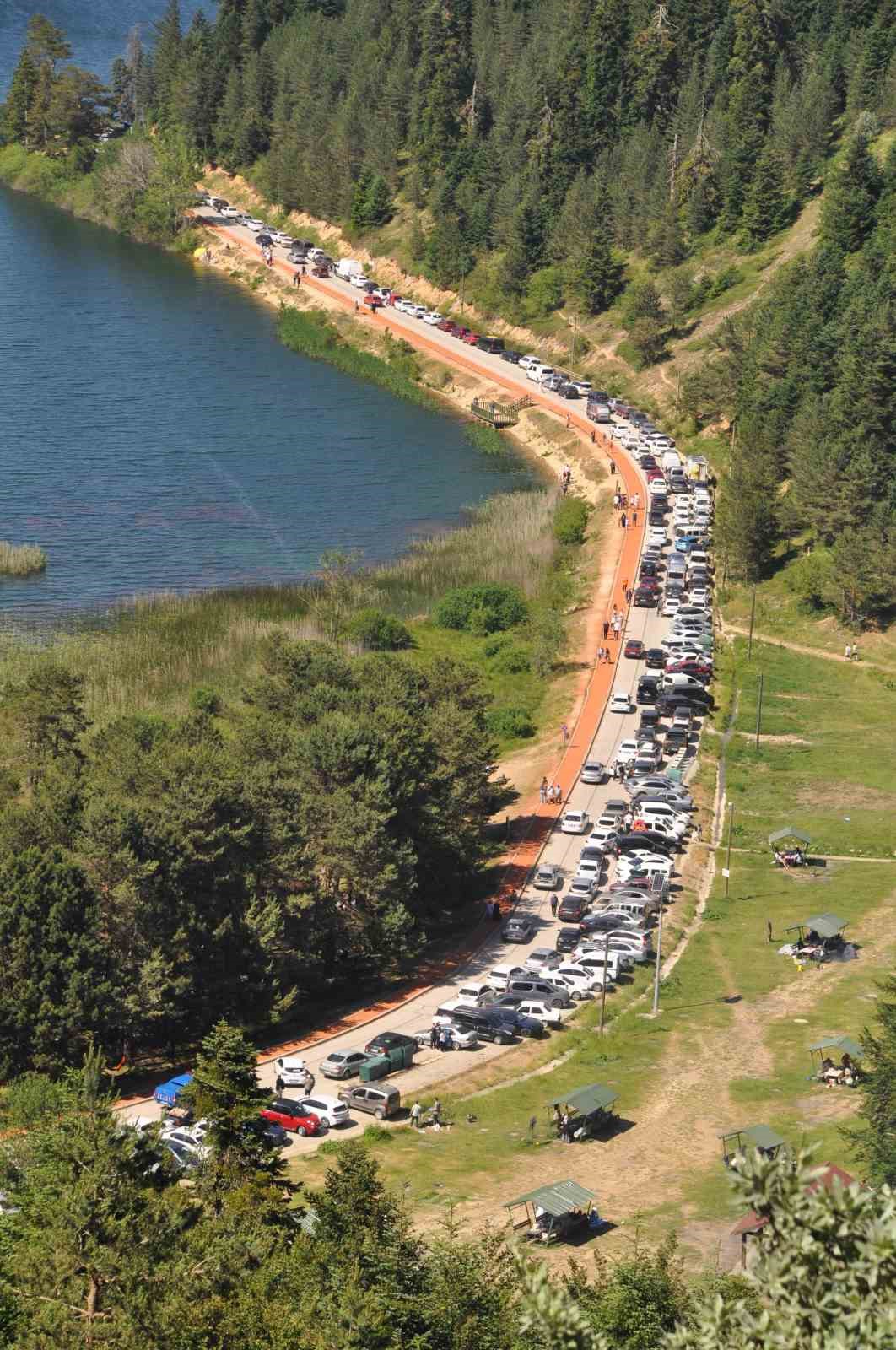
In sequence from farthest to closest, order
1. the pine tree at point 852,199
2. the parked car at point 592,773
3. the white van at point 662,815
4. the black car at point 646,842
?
the pine tree at point 852,199 → the parked car at point 592,773 → the white van at point 662,815 → the black car at point 646,842

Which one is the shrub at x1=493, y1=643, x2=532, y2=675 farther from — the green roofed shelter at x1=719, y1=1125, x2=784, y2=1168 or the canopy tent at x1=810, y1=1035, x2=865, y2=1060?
the green roofed shelter at x1=719, y1=1125, x2=784, y2=1168

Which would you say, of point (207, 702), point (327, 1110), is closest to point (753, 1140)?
point (327, 1110)

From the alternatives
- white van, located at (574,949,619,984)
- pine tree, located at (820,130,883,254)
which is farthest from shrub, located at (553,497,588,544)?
white van, located at (574,949,619,984)

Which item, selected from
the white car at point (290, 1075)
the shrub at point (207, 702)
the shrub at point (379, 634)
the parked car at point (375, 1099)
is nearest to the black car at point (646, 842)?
the shrub at point (207, 702)

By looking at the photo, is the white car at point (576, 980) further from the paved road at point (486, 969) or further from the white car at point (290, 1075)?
the white car at point (290, 1075)

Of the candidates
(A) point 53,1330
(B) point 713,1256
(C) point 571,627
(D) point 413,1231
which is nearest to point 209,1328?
(A) point 53,1330

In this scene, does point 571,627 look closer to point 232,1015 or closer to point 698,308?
point 232,1015
